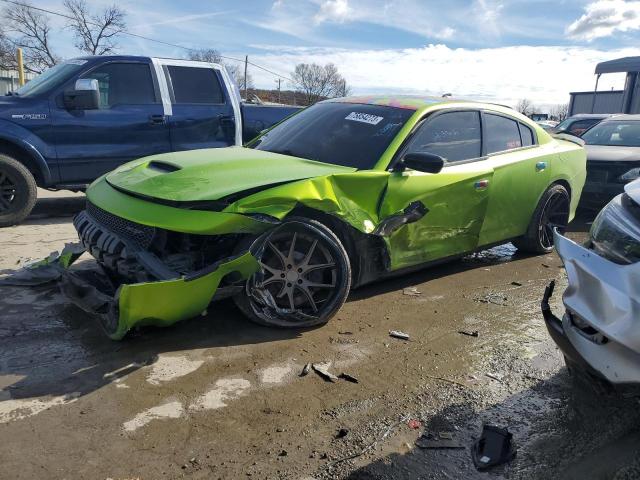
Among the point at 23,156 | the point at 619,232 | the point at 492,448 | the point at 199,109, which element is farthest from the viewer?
the point at 199,109

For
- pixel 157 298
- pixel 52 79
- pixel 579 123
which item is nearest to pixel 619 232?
pixel 157 298

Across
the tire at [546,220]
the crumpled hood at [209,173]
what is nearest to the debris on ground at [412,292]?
the crumpled hood at [209,173]

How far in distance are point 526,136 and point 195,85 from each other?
4.31 meters

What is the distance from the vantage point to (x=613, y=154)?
754 cm

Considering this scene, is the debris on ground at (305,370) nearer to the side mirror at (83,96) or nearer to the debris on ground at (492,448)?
the debris on ground at (492,448)

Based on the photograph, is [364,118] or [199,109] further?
[199,109]

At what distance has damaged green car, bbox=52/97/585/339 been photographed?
3.15 metres

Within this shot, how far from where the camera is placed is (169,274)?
3053 mm

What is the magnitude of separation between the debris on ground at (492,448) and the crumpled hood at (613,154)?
19.9 ft

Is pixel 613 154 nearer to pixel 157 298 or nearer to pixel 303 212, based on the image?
pixel 303 212

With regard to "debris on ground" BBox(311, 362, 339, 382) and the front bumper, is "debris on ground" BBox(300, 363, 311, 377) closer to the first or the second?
"debris on ground" BBox(311, 362, 339, 382)

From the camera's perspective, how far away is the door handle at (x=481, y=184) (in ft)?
14.9

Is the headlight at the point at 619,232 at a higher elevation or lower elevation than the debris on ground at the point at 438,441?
higher

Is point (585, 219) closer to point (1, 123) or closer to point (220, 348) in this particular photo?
point (220, 348)
